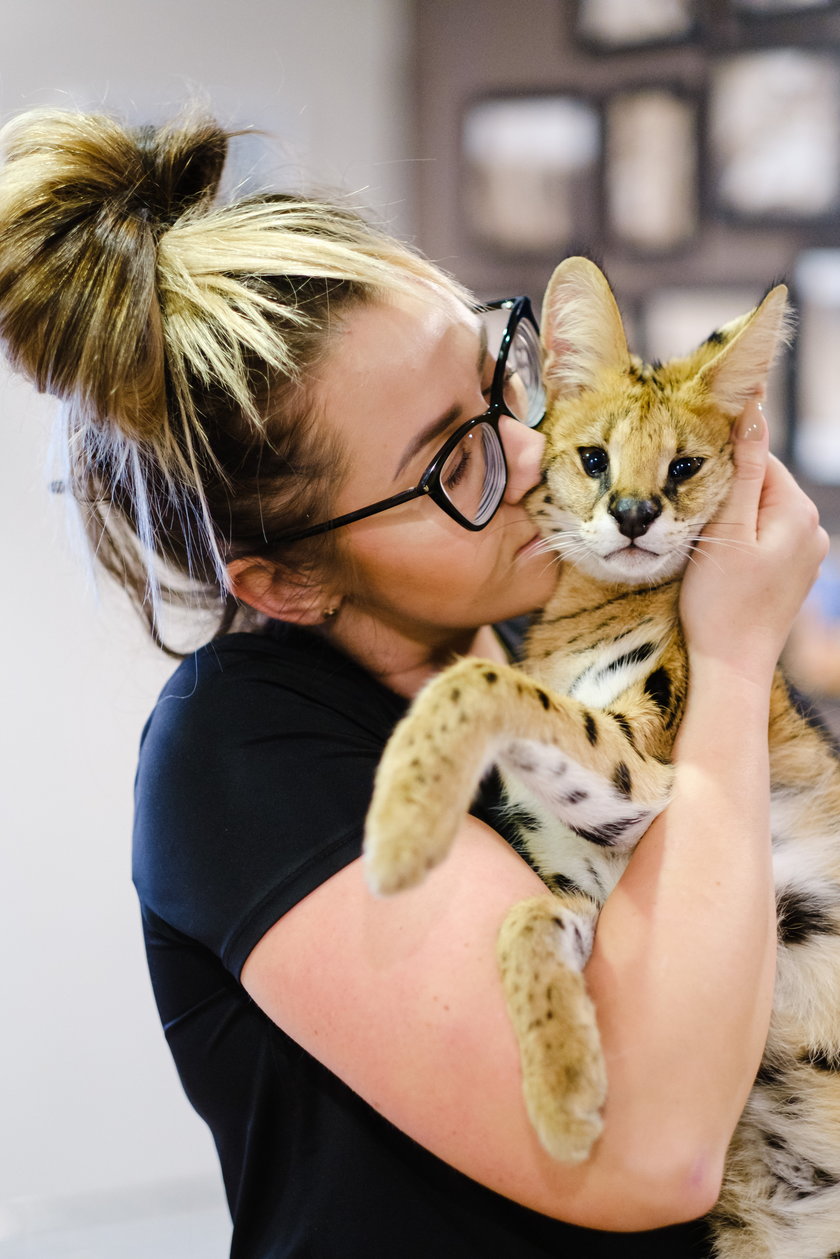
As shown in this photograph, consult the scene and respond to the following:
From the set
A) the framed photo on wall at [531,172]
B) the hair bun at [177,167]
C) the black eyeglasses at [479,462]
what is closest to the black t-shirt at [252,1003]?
the black eyeglasses at [479,462]

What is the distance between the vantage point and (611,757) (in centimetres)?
95

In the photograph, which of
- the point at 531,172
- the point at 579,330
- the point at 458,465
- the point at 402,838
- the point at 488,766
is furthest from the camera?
the point at 531,172

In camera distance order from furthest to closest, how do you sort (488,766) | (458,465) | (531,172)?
(531,172)
(458,465)
(488,766)

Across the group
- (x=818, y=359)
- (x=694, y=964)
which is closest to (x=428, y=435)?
(x=694, y=964)

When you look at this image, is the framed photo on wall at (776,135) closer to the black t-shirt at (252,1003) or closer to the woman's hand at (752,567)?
the woman's hand at (752,567)

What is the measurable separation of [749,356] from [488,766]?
62 cm

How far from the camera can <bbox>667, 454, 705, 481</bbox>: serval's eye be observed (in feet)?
3.87

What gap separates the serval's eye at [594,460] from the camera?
122cm

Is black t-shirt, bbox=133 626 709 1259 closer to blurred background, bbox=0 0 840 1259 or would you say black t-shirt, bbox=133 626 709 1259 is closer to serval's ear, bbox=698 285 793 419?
serval's ear, bbox=698 285 793 419

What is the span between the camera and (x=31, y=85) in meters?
2.20

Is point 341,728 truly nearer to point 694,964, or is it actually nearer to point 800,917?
point 694,964

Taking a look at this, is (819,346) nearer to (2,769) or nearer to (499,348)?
(499,348)

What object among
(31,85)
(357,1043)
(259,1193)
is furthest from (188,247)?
(31,85)

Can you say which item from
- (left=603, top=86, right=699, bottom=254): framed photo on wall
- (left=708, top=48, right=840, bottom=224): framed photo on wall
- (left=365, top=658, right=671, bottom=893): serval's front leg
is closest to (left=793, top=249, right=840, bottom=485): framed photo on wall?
(left=708, top=48, right=840, bottom=224): framed photo on wall
